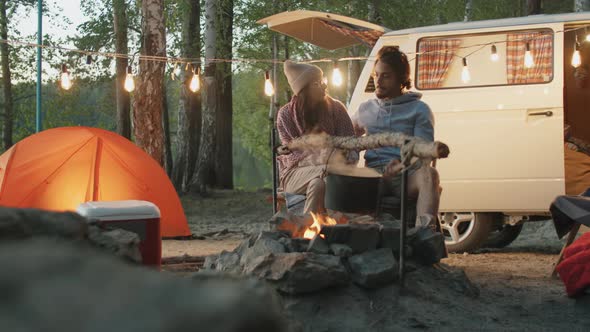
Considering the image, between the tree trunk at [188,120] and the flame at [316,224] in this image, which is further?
the tree trunk at [188,120]

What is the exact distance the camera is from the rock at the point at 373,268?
16.0ft

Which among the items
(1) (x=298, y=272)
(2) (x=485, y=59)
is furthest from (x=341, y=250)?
(2) (x=485, y=59)

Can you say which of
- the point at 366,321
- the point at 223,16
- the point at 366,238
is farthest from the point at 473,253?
the point at 223,16

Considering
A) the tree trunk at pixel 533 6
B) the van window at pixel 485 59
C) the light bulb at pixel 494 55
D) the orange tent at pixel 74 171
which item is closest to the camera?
the van window at pixel 485 59

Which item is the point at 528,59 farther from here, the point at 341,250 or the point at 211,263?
the point at 211,263

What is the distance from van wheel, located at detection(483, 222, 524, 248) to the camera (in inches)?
325

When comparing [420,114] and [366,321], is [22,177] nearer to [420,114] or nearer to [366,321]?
[420,114]

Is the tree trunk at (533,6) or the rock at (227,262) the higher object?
the tree trunk at (533,6)

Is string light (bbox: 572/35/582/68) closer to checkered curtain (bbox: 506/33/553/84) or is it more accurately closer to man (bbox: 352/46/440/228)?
checkered curtain (bbox: 506/33/553/84)

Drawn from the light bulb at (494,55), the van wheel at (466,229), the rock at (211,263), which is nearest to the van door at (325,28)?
the light bulb at (494,55)

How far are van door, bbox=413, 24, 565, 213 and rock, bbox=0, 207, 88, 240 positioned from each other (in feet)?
20.2

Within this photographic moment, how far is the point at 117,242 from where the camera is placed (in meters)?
2.52

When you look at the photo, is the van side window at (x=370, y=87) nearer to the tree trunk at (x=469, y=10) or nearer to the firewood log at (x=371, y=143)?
the firewood log at (x=371, y=143)

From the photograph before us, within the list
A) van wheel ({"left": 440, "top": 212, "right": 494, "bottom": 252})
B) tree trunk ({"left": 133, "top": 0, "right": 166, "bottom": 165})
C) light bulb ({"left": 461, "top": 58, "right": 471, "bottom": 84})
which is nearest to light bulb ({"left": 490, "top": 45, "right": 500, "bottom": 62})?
light bulb ({"left": 461, "top": 58, "right": 471, "bottom": 84})
